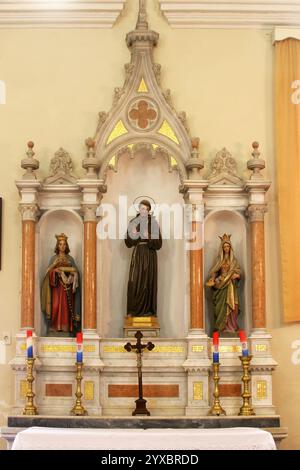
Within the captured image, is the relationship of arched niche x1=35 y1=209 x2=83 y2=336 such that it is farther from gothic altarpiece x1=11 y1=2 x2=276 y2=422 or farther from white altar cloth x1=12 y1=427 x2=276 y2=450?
white altar cloth x1=12 y1=427 x2=276 y2=450

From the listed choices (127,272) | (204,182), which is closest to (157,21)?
(204,182)

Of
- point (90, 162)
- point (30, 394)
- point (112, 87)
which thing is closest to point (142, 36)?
point (112, 87)

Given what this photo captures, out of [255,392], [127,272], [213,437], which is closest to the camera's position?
[213,437]

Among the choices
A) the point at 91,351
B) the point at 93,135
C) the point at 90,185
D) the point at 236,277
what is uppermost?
the point at 93,135

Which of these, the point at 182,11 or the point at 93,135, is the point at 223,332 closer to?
the point at 93,135

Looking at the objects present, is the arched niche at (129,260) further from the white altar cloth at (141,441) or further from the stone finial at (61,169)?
the white altar cloth at (141,441)

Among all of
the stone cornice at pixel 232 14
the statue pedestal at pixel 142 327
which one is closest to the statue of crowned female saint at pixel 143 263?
the statue pedestal at pixel 142 327

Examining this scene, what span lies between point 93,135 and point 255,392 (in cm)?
322

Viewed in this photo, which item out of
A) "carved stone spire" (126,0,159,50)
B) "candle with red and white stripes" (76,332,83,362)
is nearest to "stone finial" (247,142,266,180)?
"carved stone spire" (126,0,159,50)

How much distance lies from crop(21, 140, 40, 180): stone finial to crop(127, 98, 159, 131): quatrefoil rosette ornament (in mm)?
1093

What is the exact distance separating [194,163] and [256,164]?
65cm

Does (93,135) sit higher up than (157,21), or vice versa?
(157,21)

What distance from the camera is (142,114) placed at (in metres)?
9.39

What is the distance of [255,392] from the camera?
8820 millimetres
